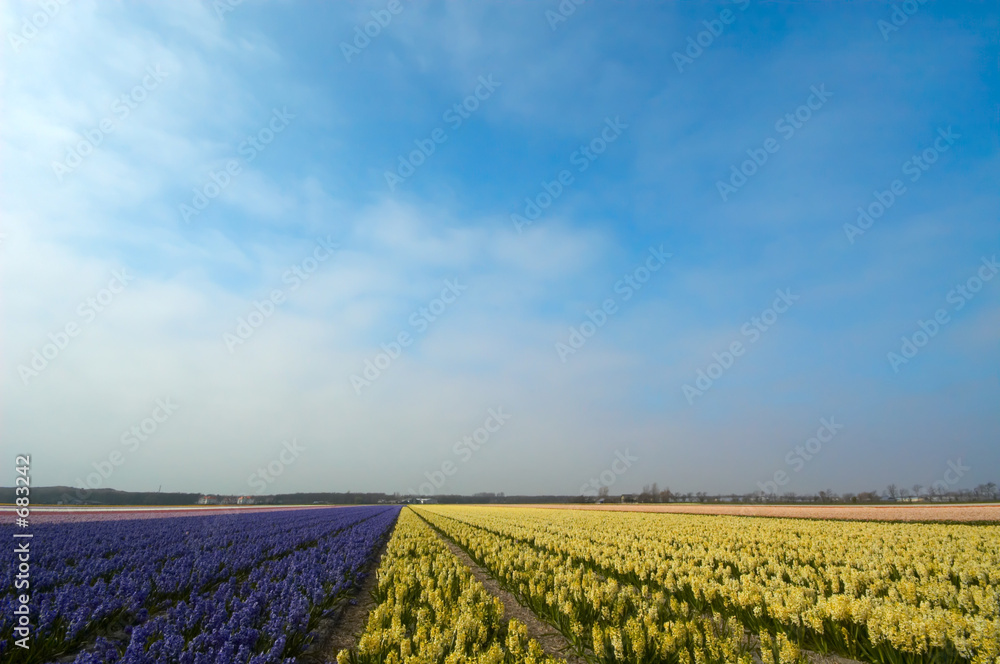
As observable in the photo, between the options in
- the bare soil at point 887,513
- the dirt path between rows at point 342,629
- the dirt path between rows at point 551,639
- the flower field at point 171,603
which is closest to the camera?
the flower field at point 171,603

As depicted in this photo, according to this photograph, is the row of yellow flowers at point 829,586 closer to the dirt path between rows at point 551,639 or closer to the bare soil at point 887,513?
the dirt path between rows at point 551,639

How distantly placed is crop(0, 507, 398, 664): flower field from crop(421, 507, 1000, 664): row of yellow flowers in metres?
4.09

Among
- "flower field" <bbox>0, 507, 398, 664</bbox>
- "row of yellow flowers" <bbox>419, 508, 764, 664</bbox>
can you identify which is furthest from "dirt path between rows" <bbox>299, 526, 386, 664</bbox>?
"row of yellow flowers" <bbox>419, 508, 764, 664</bbox>

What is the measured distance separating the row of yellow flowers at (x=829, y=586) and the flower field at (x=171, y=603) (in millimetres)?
4090

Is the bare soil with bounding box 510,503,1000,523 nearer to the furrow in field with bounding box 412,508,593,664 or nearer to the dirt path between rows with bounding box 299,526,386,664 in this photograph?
the furrow in field with bounding box 412,508,593,664

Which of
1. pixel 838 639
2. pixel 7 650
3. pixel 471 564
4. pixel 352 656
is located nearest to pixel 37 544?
pixel 7 650

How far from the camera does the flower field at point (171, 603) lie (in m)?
5.07

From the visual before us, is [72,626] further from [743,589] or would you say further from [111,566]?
[743,589]

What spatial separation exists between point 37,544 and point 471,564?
1372 centimetres

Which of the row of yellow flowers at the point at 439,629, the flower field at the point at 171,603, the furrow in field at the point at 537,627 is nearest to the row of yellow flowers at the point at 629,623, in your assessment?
the furrow in field at the point at 537,627

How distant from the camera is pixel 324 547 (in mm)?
14297

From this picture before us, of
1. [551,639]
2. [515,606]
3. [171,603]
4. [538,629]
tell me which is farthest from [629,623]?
[171,603]

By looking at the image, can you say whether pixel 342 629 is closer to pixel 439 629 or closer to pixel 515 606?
pixel 439 629

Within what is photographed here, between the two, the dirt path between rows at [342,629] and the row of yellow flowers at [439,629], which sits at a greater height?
the row of yellow flowers at [439,629]
